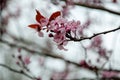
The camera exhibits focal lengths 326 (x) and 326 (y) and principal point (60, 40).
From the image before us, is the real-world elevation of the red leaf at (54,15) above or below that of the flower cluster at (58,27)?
above

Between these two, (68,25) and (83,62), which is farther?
(83,62)

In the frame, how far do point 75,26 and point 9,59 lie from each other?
10.6 m

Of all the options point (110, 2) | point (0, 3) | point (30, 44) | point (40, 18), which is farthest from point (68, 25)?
point (30, 44)

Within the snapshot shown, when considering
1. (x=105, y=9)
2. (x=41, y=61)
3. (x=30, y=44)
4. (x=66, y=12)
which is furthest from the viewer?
(x=41, y=61)

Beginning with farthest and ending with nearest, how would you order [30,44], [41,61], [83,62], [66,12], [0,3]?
[41,61] → [30,44] → [0,3] → [66,12] → [83,62]

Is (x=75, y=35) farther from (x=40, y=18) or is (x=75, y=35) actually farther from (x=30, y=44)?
(x=30, y=44)

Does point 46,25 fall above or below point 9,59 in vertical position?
above

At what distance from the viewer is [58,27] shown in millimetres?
2268

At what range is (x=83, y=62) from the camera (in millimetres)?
4445

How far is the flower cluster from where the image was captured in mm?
2246

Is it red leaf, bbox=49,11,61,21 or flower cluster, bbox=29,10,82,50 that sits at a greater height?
red leaf, bbox=49,11,61,21

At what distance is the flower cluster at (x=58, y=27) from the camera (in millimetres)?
2246

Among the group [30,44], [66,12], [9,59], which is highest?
[66,12]

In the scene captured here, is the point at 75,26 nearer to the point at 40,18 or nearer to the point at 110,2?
the point at 40,18
